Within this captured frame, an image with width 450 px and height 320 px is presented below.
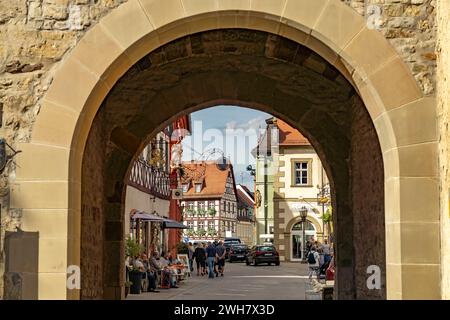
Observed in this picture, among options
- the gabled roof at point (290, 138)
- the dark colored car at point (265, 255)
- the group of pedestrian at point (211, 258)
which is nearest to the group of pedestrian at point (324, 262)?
the group of pedestrian at point (211, 258)

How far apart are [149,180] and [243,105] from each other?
1699cm

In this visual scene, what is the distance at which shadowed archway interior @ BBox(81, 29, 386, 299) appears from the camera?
10773 millimetres

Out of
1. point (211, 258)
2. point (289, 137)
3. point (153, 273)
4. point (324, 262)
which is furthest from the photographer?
point (289, 137)

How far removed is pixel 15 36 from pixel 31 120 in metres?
0.81

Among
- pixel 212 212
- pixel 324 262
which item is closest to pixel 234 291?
pixel 324 262

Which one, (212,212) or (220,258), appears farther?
(212,212)

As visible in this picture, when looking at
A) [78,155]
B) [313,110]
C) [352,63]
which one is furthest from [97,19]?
[313,110]

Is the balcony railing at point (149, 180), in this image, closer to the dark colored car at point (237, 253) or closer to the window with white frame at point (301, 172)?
the dark colored car at point (237, 253)

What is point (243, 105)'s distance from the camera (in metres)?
13.0

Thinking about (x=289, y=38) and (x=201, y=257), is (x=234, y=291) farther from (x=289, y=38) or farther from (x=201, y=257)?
(x=289, y=38)

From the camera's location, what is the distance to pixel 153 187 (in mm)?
30500

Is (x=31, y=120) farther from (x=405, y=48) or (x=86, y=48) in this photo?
(x=405, y=48)
